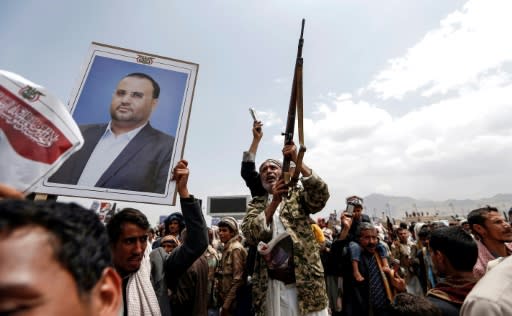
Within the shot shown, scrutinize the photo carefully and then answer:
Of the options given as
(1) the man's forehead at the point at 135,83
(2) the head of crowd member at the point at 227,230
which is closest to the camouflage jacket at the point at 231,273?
(2) the head of crowd member at the point at 227,230

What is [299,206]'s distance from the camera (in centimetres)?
289

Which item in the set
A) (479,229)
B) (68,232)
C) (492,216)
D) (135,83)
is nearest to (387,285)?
(479,229)

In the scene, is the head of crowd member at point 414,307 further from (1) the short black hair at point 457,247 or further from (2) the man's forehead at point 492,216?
(2) the man's forehead at point 492,216

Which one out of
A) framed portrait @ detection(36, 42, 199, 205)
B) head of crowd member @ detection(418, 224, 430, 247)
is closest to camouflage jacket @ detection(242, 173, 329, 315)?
framed portrait @ detection(36, 42, 199, 205)

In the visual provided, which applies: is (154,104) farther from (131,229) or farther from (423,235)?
(423,235)

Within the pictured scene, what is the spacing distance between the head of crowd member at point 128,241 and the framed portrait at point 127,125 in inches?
7.4

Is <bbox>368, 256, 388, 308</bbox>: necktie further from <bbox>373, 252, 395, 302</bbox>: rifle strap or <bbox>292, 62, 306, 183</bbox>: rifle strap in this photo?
<bbox>292, 62, 306, 183</bbox>: rifle strap

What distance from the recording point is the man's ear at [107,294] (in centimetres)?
75

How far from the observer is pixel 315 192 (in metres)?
2.73

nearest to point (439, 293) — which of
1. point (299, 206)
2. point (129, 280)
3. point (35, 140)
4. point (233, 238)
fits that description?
point (299, 206)

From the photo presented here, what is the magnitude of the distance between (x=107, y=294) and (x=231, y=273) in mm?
3921

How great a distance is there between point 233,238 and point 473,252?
3639 mm

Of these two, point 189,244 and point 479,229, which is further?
point 479,229

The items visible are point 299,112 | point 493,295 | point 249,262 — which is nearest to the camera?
point 493,295
